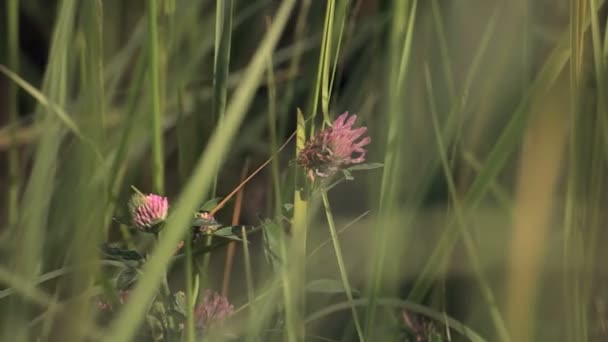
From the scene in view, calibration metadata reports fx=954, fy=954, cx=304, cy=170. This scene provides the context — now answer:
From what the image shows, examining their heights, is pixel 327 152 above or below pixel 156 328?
above

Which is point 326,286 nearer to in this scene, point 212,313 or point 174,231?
point 212,313

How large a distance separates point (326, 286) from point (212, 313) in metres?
0.07

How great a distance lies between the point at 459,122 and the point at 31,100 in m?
0.63

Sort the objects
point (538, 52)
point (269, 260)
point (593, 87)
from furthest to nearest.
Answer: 1. point (538, 52)
2. point (593, 87)
3. point (269, 260)

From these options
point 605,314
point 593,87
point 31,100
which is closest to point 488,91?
point 593,87

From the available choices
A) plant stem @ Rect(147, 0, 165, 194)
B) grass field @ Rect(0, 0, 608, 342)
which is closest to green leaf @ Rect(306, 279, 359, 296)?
grass field @ Rect(0, 0, 608, 342)

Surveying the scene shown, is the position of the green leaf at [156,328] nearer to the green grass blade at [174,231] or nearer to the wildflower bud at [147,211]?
the wildflower bud at [147,211]

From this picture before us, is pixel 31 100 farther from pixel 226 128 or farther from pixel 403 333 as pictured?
pixel 226 128

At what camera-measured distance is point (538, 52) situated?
32.6 inches

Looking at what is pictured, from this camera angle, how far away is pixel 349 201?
746 millimetres

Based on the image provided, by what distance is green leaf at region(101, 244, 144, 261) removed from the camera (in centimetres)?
54

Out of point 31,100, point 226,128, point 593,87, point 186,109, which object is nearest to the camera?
point 226,128

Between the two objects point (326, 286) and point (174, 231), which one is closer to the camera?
point (174, 231)

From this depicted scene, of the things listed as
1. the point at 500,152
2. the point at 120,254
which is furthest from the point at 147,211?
the point at 500,152
